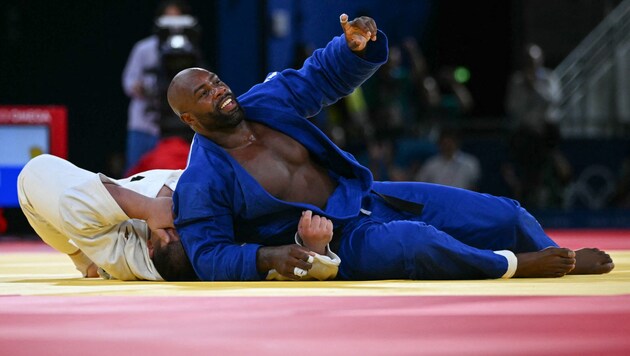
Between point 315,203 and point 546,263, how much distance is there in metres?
0.76

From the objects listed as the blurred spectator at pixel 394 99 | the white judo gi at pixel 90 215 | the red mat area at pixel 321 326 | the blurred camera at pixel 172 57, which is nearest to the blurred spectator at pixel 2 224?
the blurred camera at pixel 172 57

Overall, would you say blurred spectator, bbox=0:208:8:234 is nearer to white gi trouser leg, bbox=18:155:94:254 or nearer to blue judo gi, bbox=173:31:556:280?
white gi trouser leg, bbox=18:155:94:254

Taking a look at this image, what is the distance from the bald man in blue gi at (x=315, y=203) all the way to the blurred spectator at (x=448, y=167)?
4.97 meters

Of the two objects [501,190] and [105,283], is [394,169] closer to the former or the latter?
[501,190]

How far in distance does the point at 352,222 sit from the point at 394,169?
544 cm

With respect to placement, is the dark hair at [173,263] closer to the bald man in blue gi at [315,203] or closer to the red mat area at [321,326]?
the bald man in blue gi at [315,203]

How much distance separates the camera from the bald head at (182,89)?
3627 mm

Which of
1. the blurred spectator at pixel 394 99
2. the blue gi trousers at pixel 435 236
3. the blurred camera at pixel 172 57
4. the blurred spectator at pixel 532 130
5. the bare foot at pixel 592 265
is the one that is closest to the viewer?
the blue gi trousers at pixel 435 236

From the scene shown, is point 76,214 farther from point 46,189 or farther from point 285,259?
point 285,259

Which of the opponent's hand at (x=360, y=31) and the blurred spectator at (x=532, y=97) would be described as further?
the blurred spectator at (x=532, y=97)

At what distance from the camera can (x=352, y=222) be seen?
3.70 m

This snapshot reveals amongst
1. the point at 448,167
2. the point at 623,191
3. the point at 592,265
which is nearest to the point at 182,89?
the point at 592,265

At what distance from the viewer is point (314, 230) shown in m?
3.42

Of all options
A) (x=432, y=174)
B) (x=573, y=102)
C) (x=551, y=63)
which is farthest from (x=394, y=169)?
(x=551, y=63)
